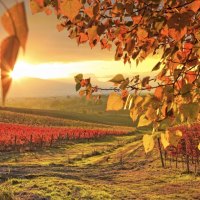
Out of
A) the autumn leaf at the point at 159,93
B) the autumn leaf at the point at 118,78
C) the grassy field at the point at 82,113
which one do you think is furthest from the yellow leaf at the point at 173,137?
the grassy field at the point at 82,113

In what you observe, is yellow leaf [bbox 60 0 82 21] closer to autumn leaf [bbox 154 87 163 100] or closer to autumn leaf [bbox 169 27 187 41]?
autumn leaf [bbox 169 27 187 41]

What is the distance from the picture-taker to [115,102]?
8.33 feet

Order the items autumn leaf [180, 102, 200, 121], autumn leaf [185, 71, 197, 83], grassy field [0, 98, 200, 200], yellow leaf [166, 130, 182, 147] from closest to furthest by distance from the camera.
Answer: autumn leaf [180, 102, 200, 121], yellow leaf [166, 130, 182, 147], autumn leaf [185, 71, 197, 83], grassy field [0, 98, 200, 200]

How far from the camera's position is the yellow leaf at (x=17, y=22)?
0.98 meters

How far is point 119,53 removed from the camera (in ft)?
12.7

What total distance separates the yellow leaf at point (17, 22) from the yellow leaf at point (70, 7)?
0.67m

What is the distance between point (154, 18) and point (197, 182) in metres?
19.1

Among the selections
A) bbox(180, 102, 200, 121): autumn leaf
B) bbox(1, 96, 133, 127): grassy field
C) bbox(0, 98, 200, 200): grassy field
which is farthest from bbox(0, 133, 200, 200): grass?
bbox(1, 96, 133, 127): grassy field

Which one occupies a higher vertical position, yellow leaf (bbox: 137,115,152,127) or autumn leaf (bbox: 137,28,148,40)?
autumn leaf (bbox: 137,28,148,40)

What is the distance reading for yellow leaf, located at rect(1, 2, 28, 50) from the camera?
3.22 ft

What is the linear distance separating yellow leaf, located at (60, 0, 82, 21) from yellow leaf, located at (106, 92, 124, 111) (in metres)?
0.88

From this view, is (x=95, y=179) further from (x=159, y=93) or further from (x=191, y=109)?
(x=191, y=109)

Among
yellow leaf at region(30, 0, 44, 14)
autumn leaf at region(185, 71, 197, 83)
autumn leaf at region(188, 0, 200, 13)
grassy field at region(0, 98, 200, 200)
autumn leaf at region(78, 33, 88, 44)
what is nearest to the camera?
yellow leaf at region(30, 0, 44, 14)

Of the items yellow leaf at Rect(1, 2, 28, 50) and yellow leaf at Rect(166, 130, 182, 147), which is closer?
yellow leaf at Rect(1, 2, 28, 50)
